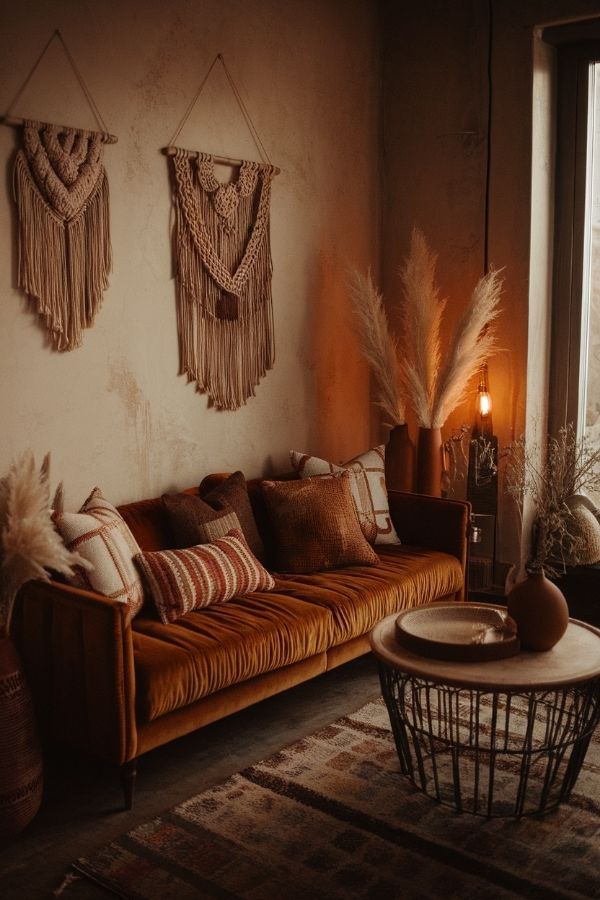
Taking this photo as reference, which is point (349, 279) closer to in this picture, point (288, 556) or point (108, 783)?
point (288, 556)

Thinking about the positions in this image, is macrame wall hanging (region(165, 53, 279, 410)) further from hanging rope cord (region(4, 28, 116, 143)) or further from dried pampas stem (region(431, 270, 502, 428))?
dried pampas stem (region(431, 270, 502, 428))

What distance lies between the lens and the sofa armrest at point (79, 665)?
8.56 feet

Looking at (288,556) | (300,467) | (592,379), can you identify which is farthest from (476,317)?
(288,556)

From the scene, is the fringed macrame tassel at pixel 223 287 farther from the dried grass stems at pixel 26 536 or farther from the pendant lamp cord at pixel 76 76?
the dried grass stems at pixel 26 536

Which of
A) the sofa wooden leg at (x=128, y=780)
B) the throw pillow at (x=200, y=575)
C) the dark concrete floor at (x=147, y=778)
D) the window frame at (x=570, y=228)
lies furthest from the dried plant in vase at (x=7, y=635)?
the window frame at (x=570, y=228)

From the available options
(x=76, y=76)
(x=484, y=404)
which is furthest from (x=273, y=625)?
(x=76, y=76)

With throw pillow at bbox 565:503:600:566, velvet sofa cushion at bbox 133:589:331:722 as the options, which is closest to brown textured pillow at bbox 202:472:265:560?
velvet sofa cushion at bbox 133:589:331:722

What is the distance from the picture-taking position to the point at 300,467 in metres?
4.08

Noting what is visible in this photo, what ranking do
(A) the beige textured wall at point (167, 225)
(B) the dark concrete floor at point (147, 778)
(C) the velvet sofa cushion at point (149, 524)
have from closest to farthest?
(B) the dark concrete floor at point (147, 778) < (A) the beige textured wall at point (167, 225) < (C) the velvet sofa cushion at point (149, 524)

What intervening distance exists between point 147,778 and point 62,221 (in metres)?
1.86

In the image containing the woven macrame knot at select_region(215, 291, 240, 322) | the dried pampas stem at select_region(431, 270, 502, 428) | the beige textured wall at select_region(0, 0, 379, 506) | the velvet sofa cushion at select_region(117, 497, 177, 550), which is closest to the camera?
the beige textured wall at select_region(0, 0, 379, 506)

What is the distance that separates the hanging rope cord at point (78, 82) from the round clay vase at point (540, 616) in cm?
216

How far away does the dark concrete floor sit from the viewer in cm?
242

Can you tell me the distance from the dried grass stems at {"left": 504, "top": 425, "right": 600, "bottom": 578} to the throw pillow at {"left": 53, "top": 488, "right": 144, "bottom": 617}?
2.00 metres
